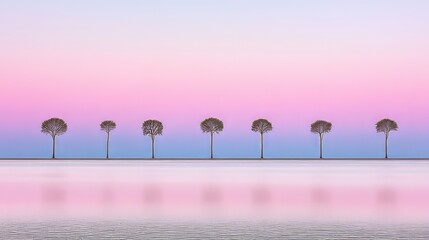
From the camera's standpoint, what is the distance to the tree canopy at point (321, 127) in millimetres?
158750

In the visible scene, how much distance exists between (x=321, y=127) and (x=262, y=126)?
42.3 ft

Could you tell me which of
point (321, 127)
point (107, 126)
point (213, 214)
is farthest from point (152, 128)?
point (213, 214)

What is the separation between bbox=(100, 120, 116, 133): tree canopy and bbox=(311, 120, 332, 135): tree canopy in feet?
143

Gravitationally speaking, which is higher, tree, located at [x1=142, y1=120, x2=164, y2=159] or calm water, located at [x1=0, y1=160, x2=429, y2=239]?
tree, located at [x1=142, y1=120, x2=164, y2=159]

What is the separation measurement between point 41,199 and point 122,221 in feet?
40.8

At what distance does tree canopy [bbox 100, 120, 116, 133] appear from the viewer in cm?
15938

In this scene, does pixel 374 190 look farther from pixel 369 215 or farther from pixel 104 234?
pixel 104 234

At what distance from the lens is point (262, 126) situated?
157750 millimetres

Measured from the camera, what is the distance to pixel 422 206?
112 feet

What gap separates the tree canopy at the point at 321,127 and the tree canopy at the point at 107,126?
4348 centimetres

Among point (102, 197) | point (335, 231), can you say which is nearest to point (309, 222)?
point (335, 231)

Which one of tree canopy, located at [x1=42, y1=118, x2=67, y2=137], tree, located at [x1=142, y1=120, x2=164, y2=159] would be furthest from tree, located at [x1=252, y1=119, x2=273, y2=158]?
tree canopy, located at [x1=42, y1=118, x2=67, y2=137]

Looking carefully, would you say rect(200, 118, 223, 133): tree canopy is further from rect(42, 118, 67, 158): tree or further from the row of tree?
rect(42, 118, 67, 158): tree

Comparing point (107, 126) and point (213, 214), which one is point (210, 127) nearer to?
point (107, 126)
